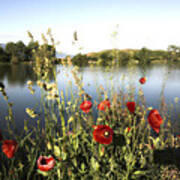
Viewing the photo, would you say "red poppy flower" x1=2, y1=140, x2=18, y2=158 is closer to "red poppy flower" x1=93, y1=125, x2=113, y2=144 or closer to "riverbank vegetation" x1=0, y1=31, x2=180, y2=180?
"riverbank vegetation" x1=0, y1=31, x2=180, y2=180

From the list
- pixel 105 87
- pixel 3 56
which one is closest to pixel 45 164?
pixel 105 87

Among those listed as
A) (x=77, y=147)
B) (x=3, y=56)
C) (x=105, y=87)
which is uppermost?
(x=3, y=56)

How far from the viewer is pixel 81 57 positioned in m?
1.69

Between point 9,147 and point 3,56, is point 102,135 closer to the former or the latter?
point 9,147

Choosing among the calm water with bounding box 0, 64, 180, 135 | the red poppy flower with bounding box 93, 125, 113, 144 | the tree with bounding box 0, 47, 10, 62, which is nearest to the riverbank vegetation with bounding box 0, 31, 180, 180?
the red poppy flower with bounding box 93, 125, 113, 144

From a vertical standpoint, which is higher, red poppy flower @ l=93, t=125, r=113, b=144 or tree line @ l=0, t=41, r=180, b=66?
tree line @ l=0, t=41, r=180, b=66

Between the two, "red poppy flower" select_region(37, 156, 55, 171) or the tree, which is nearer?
"red poppy flower" select_region(37, 156, 55, 171)

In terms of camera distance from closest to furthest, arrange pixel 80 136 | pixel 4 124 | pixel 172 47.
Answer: pixel 80 136
pixel 172 47
pixel 4 124

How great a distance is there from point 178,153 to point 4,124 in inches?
138

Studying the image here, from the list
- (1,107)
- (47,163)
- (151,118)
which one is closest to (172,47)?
(151,118)

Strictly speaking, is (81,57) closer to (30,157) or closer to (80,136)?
→ (80,136)

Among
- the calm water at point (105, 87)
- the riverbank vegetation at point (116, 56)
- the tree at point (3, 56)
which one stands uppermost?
the tree at point (3, 56)

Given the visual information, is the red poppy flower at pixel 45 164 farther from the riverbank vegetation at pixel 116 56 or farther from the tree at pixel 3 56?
the tree at pixel 3 56

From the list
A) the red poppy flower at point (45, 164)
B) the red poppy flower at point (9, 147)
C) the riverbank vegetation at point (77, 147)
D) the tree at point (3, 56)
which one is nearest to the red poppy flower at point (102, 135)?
the riverbank vegetation at point (77, 147)
